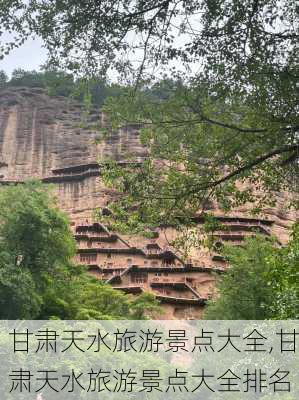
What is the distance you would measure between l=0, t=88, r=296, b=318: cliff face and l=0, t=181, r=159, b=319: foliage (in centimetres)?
805

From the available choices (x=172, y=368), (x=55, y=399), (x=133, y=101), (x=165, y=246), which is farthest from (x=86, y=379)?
(x=165, y=246)

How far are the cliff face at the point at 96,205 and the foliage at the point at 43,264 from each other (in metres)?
8.05

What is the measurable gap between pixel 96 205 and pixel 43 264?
74.6 ft

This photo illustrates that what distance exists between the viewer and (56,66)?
9.15 meters

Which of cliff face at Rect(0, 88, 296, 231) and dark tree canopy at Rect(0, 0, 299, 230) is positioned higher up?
cliff face at Rect(0, 88, 296, 231)

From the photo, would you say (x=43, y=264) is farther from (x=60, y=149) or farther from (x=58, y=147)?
(x=58, y=147)

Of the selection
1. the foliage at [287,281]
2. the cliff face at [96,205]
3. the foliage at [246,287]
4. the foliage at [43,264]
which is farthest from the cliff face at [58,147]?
the foliage at [287,281]

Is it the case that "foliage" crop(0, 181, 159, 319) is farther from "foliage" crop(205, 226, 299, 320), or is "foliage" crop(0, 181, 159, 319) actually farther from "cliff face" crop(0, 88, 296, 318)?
"cliff face" crop(0, 88, 296, 318)

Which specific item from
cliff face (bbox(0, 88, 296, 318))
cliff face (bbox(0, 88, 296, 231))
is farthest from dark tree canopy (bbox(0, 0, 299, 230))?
cliff face (bbox(0, 88, 296, 231))

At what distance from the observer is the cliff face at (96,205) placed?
34406 millimetres

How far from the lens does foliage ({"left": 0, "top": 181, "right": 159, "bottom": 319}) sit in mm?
19562

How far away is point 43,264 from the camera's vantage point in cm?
2108

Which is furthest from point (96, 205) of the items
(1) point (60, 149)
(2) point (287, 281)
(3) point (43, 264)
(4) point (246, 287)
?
(2) point (287, 281)

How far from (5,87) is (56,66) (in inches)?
2213
